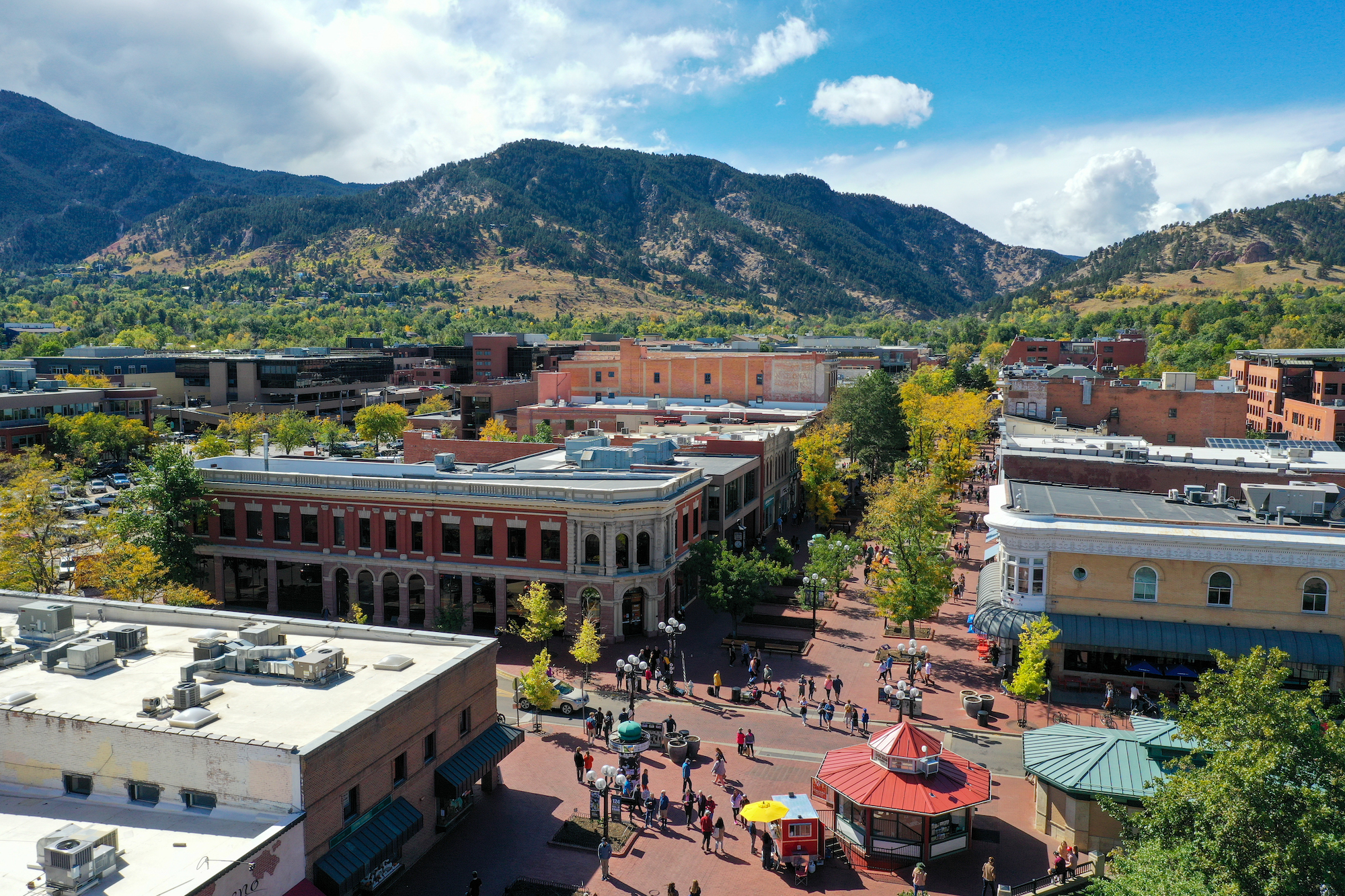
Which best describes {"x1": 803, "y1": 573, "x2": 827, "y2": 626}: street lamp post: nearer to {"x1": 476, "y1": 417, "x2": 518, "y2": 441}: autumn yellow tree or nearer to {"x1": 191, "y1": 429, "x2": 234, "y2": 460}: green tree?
{"x1": 476, "y1": 417, "x2": 518, "y2": 441}: autumn yellow tree

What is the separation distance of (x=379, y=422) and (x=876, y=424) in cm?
6456

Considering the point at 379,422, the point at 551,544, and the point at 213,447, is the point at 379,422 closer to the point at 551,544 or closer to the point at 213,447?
the point at 213,447

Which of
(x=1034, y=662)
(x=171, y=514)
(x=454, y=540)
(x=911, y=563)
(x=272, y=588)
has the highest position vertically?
(x=171, y=514)

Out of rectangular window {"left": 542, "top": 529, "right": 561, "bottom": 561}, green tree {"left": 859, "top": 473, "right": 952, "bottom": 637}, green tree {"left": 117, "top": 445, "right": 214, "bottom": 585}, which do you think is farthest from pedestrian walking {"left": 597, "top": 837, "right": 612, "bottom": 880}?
green tree {"left": 117, "top": 445, "right": 214, "bottom": 585}

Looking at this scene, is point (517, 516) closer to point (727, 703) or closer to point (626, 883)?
point (727, 703)

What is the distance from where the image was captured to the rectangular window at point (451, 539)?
51.7 m

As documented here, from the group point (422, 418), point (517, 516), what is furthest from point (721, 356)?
point (517, 516)

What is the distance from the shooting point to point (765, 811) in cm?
2862

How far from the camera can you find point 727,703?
41969 mm

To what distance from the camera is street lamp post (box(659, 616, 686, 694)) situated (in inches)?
1763

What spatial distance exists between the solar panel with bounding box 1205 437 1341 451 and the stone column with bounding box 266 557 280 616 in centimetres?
6316

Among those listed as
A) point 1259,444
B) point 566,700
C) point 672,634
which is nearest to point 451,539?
point 672,634

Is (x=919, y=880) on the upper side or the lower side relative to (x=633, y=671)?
lower

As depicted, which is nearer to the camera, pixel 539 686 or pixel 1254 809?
pixel 1254 809
